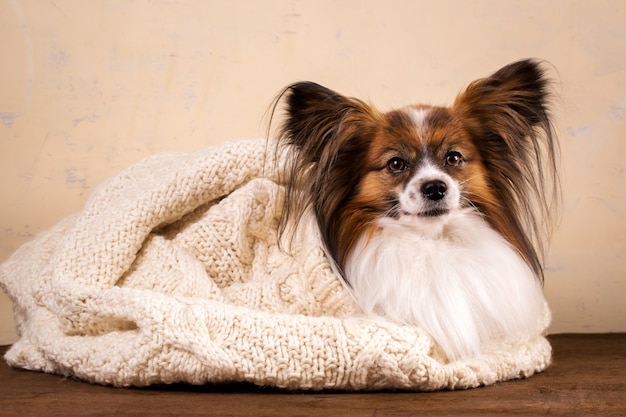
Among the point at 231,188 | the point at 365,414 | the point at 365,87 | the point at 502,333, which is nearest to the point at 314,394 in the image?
the point at 365,414

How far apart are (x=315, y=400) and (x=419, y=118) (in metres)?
0.91

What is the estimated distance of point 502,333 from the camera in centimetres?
247

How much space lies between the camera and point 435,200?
237cm

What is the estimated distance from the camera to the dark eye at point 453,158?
247cm

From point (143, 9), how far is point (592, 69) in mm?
1960

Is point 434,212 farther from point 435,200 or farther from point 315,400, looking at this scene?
point 315,400

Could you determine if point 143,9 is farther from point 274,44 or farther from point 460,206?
point 460,206

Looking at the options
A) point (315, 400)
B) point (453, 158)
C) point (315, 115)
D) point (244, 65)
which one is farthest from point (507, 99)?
point (244, 65)

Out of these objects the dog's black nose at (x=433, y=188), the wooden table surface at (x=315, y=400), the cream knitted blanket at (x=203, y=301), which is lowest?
the wooden table surface at (x=315, y=400)

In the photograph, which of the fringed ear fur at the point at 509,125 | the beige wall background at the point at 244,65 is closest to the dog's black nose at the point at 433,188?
the fringed ear fur at the point at 509,125

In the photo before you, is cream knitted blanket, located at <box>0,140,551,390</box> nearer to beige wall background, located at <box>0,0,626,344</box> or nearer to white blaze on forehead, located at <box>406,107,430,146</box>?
white blaze on forehead, located at <box>406,107,430,146</box>

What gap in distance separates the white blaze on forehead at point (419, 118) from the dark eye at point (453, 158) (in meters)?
0.09

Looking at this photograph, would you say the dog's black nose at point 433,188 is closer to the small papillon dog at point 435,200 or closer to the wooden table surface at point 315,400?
Answer: the small papillon dog at point 435,200

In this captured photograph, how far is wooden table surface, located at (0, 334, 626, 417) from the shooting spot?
2002 mm
